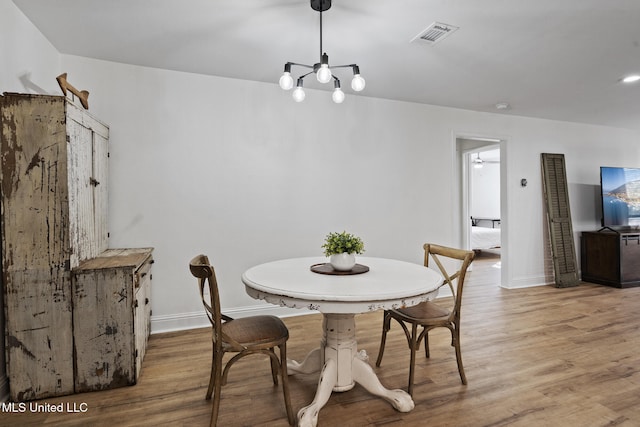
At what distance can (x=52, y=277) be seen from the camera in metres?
1.93

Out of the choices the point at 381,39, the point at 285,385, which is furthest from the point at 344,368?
the point at 381,39

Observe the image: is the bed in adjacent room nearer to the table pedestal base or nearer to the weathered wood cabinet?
the table pedestal base

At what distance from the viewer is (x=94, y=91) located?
2.84 metres

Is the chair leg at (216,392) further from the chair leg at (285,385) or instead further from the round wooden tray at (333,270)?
the round wooden tray at (333,270)

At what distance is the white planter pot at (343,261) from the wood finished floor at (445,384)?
755mm

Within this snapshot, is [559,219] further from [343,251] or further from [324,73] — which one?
[324,73]

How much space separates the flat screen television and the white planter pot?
492 cm

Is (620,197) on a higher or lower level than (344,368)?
higher

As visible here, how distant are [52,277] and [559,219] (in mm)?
5811

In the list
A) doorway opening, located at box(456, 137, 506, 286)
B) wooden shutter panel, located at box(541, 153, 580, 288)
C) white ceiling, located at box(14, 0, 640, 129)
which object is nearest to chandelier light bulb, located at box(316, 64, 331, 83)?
white ceiling, located at box(14, 0, 640, 129)

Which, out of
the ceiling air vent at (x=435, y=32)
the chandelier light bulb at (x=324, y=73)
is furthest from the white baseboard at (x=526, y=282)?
the chandelier light bulb at (x=324, y=73)

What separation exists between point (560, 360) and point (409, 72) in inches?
105

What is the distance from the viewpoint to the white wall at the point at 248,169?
2.93 meters

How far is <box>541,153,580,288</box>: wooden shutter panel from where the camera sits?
4691 millimetres
